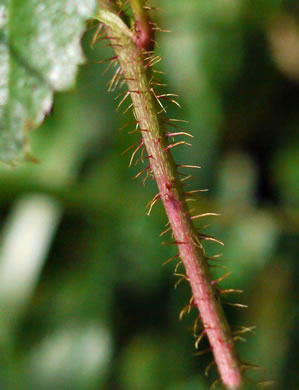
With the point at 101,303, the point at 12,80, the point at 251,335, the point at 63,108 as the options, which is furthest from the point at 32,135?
the point at 12,80

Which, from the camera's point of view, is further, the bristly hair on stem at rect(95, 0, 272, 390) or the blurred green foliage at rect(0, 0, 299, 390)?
the blurred green foliage at rect(0, 0, 299, 390)

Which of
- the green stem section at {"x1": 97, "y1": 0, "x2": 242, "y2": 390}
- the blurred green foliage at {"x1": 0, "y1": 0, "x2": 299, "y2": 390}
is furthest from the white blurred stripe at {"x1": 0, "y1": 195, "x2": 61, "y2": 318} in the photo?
the green stem section at {"x1": 97, "y1": 0, "x2": 242, "y2": 390}

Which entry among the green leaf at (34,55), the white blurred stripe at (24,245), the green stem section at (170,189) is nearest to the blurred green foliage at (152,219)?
the white blurred stripe at (24,245)

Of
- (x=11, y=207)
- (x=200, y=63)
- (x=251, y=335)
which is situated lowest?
(x=251, y=335)

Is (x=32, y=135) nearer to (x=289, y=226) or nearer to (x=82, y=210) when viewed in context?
(x=82, y=210)

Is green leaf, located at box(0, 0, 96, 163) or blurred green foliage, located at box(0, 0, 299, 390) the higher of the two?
blurred green foliage, located at box(0, 0, 299, 390)

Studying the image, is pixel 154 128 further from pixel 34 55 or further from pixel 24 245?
pixel 24 245

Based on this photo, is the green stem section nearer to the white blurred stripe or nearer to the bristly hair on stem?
the bristly hair on stem
